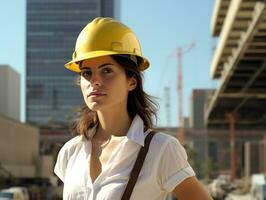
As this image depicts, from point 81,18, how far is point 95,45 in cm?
13059

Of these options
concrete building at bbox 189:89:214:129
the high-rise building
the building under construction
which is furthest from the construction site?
the high-rise building

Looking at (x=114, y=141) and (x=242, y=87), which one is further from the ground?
(x=114, y=141)

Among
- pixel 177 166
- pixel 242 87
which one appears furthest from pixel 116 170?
pixel 242 87

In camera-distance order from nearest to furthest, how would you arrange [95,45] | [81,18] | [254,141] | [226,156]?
[95,45]
[254,141]
[226,156]
[81,18]

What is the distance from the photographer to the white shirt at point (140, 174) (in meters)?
2.03

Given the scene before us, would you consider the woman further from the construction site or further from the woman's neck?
the construction site

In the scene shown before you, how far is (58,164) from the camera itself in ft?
7.82

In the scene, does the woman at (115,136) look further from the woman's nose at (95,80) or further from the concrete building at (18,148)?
the concrete building at (18,148)

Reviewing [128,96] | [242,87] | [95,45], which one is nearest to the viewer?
[95,45]

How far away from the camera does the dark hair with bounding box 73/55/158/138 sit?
7.39ft

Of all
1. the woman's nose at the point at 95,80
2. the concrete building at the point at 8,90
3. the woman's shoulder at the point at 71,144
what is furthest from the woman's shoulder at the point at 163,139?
the concrete building at the point at 8,90

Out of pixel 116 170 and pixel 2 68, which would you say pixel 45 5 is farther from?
pixel 116 170

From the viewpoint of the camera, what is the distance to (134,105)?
2.34 m

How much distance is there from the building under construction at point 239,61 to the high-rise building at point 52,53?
48.5 meters
